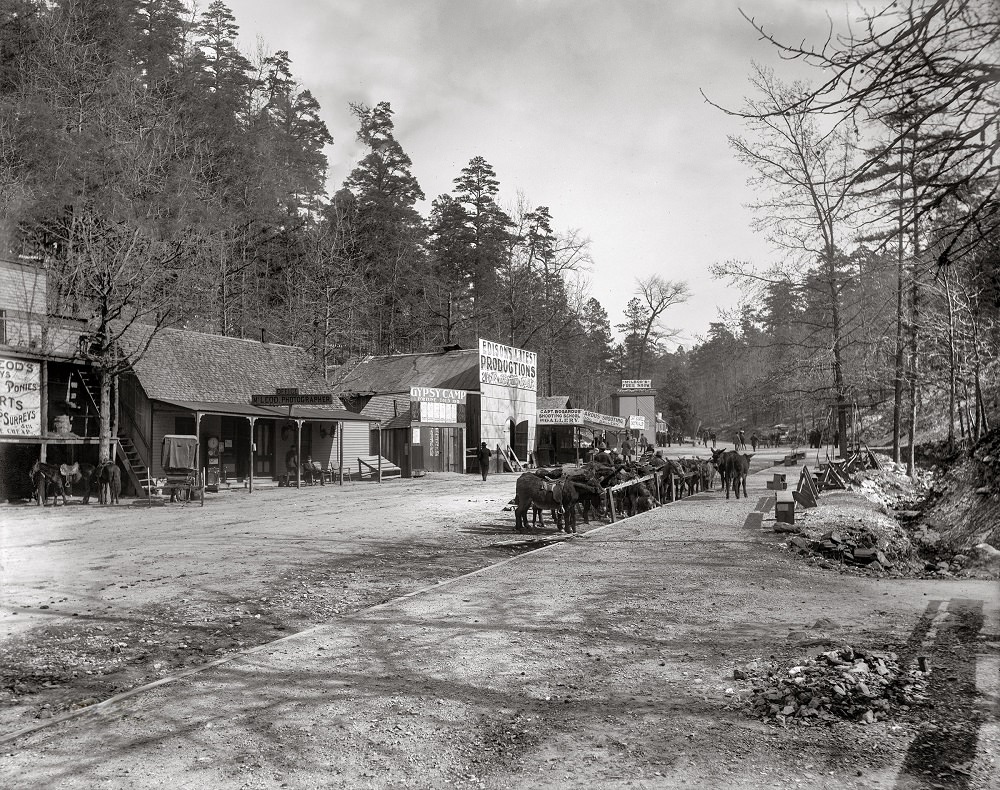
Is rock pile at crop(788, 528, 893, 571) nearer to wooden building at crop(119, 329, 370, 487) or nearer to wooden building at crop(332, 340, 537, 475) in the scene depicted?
wooden building at crop(119, 329, 370, 487)

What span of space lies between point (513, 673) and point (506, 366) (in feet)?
119

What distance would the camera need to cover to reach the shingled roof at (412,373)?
43.3 meters

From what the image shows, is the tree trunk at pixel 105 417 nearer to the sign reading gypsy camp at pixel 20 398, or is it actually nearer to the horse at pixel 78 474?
the horse at pixel 78 474

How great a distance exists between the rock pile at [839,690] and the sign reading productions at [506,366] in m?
33.7

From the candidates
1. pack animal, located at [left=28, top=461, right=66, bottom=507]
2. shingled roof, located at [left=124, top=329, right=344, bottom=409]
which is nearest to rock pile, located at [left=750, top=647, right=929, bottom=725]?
pack animal, located at [left=28, top=461, right=66, bottom=507]

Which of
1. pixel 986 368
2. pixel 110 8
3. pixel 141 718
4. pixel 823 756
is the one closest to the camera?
pixel 823 756

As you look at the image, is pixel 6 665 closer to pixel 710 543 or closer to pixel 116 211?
pixel 710 543

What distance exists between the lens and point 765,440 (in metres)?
76.7

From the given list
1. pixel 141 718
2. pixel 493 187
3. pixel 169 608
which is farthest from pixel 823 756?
pixel 493 187

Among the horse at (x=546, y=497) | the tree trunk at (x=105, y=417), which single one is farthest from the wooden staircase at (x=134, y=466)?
the horse at (x=546, y=497)

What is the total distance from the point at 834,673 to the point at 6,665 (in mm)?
6602

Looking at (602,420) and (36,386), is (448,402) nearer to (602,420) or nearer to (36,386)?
(602,420)

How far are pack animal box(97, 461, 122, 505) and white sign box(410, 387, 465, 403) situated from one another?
15.4 m

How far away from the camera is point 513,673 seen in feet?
19.8
